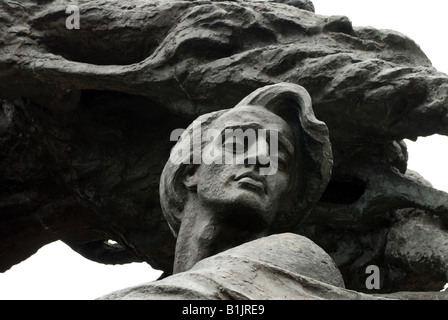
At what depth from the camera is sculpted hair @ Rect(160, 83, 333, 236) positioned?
15.0 feet

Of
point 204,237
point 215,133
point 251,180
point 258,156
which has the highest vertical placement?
point 215,133

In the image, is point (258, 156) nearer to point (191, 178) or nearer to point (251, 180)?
point (251, 180)

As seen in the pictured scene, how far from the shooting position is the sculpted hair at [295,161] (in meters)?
4.57

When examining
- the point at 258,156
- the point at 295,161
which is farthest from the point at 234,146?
the point at 295,161

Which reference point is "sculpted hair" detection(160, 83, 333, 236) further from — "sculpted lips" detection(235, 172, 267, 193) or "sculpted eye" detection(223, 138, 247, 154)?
"sculpted lips" detection(235, 172, 267, 193)

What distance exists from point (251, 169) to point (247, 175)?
33mm

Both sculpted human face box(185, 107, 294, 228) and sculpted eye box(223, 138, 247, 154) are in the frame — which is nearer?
sculpted human face box(185, 107, 294, 228)

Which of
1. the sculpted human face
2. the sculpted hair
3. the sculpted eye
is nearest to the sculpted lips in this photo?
the sculpted human face

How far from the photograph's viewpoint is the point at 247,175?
14.2ft

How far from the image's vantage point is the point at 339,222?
213 inches

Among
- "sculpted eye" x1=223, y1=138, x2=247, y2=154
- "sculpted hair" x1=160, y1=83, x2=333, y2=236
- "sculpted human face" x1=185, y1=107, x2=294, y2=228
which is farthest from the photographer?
"sculpted hair" x1=160, y1=83, x2=333, y2=236

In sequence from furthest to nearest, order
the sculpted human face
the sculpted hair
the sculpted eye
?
1. the sculpted hair
2. the sculpted eye
3. the sculpted human face
